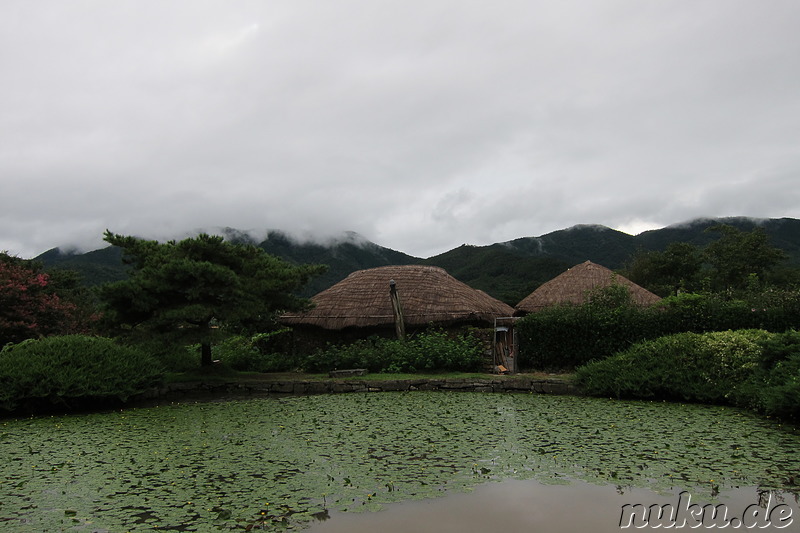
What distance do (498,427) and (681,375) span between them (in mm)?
4233

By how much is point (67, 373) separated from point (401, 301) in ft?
28.6

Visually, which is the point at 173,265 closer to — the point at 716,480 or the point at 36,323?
the point at 36,323

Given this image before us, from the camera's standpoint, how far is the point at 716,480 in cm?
493

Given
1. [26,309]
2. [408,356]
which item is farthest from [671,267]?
[26,309]

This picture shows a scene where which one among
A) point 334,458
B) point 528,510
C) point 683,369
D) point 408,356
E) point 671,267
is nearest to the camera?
point 528,510

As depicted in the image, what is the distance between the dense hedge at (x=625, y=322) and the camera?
11.4 meters

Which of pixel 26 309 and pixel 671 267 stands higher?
pixel 671 267


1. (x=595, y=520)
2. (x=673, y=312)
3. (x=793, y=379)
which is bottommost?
(x=595, y=520)

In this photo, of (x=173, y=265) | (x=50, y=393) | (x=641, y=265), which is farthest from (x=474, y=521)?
(x=641, y=265)

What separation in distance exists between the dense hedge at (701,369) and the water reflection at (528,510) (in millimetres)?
4553

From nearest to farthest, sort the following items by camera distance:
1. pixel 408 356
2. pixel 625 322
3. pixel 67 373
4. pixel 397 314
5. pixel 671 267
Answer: pixel 67 373
pixel 625 322
pixel 408 356
pixel 397 314
pixel 671 267

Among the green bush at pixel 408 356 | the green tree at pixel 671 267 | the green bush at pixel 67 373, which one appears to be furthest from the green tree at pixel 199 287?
the green tree at pixel 671 267

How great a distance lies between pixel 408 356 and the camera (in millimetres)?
13234

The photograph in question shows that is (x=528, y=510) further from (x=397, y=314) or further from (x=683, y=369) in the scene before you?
(x=397, y=314)
